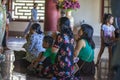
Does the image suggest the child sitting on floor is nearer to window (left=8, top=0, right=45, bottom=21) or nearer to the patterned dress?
the patterned dress

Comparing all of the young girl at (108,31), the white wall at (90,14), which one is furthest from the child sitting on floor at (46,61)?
the white wall at (90,14)

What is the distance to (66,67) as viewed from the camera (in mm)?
4055

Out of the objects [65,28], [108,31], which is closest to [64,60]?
[65,28]

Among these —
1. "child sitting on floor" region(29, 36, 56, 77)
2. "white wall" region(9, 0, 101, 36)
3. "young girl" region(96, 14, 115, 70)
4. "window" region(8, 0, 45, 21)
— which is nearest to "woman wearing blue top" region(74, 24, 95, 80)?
"child sitting on floor" region(29, 36, 56, 77)

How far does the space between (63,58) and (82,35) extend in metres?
1.24

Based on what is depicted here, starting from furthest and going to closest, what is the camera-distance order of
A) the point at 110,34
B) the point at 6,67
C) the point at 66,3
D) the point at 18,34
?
1. the point at 18,34
2. the point at 66,3
3. the point at 110,34
4. the point at 6,67

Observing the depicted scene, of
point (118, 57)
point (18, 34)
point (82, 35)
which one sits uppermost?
point (118, 57)

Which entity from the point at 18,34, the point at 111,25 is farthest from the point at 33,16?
the point at 111,25

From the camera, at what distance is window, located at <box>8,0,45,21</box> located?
47.5 feet

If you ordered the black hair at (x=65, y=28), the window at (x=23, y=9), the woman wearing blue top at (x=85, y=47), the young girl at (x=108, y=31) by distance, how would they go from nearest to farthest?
the black hair at (x=65, y=28) < the woman wearing blue top at (x=85, y=47) < the young girl at (x=108, y=31) < the window at (x=23, y=9)

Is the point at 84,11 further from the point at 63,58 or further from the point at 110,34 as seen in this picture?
the point at 63,58

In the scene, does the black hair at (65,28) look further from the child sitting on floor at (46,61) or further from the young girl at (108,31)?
the young girl at (108,31)

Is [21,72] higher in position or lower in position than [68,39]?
lower

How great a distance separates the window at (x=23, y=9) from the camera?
1448 cm
